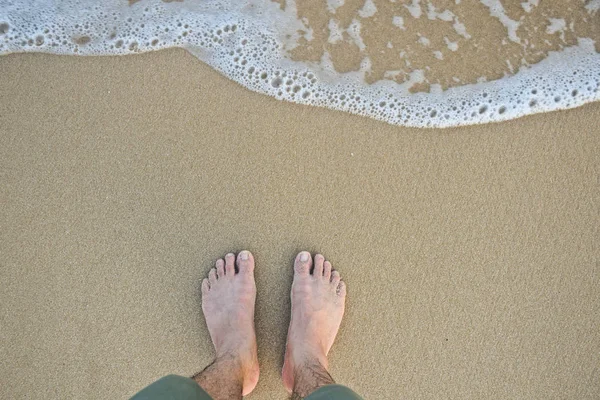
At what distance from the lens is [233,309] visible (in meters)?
1.90

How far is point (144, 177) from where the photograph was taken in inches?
76.8

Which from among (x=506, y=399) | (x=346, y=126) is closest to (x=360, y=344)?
(x=506, y=399)

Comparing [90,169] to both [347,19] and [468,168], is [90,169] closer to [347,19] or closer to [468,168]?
[347,19]

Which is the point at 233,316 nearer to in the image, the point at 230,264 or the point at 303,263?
the point at 230,264

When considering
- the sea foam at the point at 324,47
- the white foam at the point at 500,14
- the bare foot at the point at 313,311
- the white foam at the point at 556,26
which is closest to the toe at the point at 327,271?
the bare foot at the point at 313,311

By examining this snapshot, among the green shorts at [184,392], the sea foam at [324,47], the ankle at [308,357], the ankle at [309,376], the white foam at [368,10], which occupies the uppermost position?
the white foam at [368,10]

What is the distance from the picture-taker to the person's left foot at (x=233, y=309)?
73.0 inches

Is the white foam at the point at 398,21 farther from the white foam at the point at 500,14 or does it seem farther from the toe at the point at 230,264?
the toe at the point at 230,264

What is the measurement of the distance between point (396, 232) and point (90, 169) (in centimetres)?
129

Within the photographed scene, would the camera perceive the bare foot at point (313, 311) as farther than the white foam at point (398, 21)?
No

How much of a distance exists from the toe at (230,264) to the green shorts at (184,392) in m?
0.46

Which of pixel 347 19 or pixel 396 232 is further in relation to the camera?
pixel 347 19

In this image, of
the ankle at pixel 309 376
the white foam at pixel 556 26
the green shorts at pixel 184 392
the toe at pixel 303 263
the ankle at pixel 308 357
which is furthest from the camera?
the white foam at pixel 556 26

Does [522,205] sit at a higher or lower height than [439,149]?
lower
